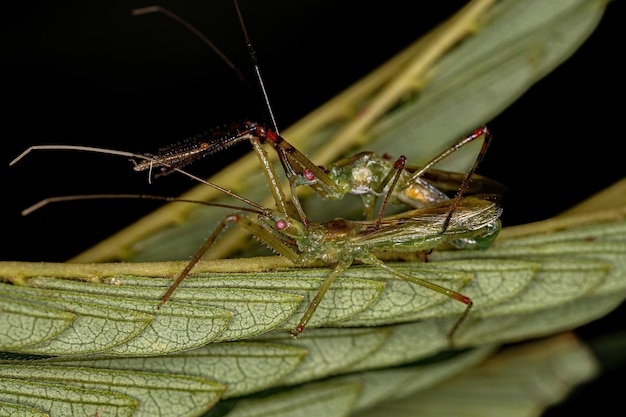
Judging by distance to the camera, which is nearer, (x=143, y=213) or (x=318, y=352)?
(x=318, y=352)

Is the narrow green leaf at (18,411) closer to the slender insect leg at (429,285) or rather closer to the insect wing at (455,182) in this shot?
the slender insect leg at (429,285)

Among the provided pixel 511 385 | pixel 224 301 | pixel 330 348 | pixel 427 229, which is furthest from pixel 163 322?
pixel 511 385

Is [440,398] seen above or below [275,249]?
below

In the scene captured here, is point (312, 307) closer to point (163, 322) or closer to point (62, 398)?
point (163, 322)

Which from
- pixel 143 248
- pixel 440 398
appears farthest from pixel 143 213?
pixel 440 398

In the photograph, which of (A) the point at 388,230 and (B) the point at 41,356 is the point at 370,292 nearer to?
(A) the point at 388,230

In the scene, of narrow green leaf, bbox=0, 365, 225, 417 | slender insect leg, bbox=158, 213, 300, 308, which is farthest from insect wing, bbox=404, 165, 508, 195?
narrow green leaf, bbox=0, 365, 225, 417

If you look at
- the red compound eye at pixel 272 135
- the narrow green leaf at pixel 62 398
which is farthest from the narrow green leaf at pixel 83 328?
the red compound eye at pixel 272 135

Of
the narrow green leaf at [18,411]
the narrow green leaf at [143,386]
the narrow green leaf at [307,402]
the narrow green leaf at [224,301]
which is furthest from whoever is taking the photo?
the narrow green leaf at [307,402]

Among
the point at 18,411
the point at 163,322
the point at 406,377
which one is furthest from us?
the point at 406,377
